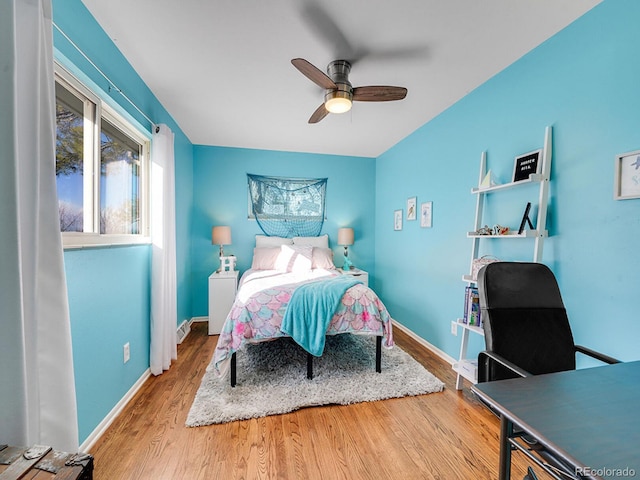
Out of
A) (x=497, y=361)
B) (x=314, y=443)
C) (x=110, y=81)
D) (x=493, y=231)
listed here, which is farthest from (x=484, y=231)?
(x=110, y=81)

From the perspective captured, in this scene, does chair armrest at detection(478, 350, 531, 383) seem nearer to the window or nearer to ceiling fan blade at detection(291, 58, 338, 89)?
ceiling fan blade at detection(291, 58, 338, 89)

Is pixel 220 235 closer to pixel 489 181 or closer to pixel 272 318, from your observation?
pixel 272 318

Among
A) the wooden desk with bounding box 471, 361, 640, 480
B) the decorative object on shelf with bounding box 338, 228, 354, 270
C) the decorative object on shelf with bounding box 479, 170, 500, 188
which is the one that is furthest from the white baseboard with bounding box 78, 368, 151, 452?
the decorative object on shelf with bounding box 479, 170, 500, 188

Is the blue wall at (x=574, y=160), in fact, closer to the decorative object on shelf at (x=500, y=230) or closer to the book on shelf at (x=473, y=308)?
the decorative object on shelf at (x=500, y=230)

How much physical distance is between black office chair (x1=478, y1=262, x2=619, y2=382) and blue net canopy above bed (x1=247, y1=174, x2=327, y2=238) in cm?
313

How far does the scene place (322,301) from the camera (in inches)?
87.1

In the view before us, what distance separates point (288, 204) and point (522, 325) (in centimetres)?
342

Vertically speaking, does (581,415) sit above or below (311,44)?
below

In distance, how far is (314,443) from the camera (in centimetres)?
158

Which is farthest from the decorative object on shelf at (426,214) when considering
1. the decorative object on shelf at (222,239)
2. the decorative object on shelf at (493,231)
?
the decorative object on shelf at (222,239)

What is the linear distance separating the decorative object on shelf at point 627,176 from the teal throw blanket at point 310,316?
183 centimetres

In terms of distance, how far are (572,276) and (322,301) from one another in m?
1.70

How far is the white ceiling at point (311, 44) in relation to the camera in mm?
1522

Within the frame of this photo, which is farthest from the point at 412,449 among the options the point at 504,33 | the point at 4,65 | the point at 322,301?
the point at 504,33
